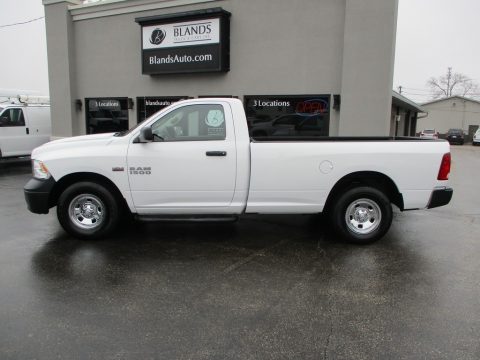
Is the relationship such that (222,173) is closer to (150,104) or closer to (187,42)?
(187,42)

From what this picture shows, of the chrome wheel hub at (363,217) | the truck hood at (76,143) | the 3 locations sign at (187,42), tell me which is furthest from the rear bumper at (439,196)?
the 3 locations sign at (187,42)

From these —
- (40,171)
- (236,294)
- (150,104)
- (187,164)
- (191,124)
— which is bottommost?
(236,294)

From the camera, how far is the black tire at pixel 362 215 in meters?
6.14

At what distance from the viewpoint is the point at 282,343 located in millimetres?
3525

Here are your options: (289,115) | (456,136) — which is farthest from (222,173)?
(456,136)

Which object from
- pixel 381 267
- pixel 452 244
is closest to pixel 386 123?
pixel 452 244

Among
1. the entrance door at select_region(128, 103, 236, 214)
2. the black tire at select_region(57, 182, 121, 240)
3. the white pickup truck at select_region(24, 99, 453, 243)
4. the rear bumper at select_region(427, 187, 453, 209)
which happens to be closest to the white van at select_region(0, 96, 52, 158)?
the white pickup truck at select_region(24, 99, 453, 243)

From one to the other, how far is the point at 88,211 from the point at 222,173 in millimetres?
1961

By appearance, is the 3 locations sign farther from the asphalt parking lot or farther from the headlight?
the headlight

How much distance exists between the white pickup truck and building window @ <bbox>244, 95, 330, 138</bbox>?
5182 millimetres

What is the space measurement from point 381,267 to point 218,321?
238cm

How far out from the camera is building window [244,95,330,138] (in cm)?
1141

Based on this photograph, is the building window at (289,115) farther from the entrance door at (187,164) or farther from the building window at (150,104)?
the entrance door at (187,164)

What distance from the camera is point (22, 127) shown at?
1481cm
